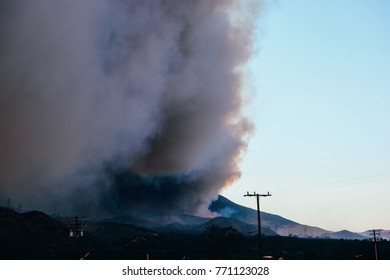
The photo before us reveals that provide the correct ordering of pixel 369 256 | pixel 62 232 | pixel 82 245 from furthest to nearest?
pixel 62 232
pixel 82 245
pixel 369 256

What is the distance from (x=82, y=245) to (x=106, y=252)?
458 inches
